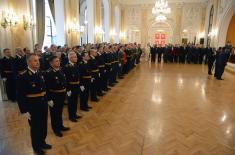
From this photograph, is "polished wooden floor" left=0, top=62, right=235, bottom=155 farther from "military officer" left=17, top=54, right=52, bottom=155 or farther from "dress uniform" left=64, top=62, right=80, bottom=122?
"military officer" left=17, top=54, right=52, bottom=155

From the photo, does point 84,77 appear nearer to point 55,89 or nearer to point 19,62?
point 55,89

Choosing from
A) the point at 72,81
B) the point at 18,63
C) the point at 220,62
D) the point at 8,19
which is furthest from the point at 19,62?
the point at 220,62

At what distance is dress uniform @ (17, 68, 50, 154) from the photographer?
118 inches

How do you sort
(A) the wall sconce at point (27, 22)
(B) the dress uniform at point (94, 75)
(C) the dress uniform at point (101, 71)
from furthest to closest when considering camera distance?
(A) the wall sconce at point (27, 22), (C) the dress uniform at point (101, 71), (B) the dress uniform at point (94, 75)

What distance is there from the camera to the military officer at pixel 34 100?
9.80 ft

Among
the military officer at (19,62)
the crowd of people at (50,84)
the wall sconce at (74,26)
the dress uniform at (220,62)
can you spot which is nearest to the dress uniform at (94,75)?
the crowd of people at (50,84)

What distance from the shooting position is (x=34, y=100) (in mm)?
3125

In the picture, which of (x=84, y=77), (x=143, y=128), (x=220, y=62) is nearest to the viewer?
(x=143, y=128)

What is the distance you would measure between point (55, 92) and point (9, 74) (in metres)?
3.02

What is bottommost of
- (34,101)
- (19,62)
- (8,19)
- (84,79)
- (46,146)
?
(46,146)

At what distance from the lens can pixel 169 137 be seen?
12.8 ft

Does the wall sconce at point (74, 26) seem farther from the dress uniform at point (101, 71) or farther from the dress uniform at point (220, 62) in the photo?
the dress uniform at point (220, 62)

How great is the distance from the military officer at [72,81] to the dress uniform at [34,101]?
3.28 ft

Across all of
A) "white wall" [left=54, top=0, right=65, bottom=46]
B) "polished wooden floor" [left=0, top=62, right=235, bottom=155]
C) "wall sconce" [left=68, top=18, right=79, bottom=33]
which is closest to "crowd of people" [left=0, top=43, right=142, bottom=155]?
"polished wooden floor" [left=0, top=62, right=235, bottom=155]
